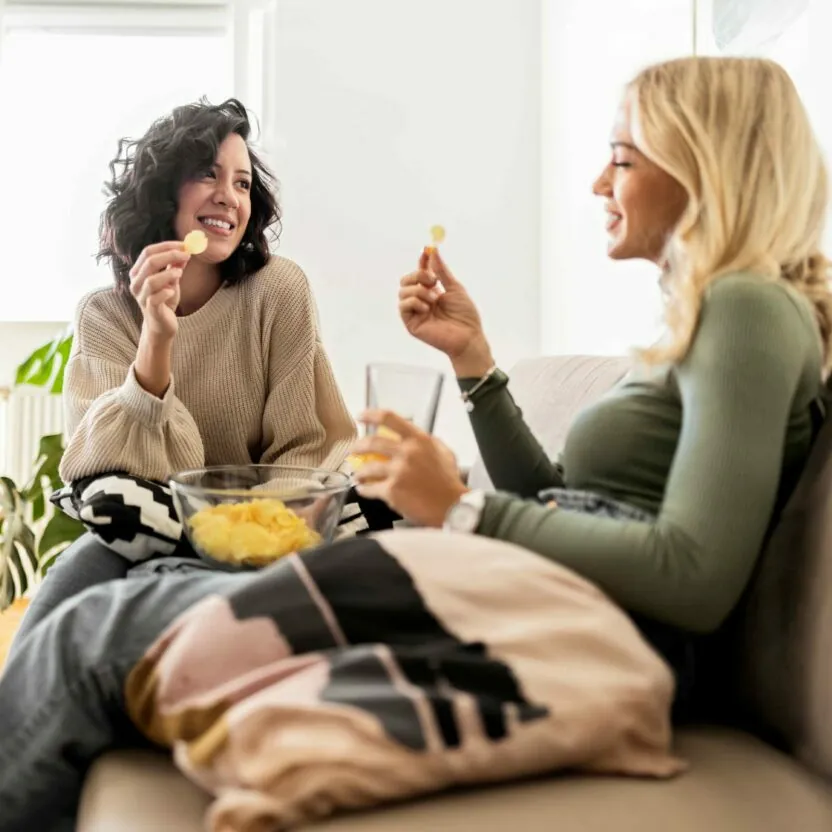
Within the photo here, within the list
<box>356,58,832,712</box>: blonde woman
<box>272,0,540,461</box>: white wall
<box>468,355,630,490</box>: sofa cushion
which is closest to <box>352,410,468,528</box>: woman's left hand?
<box>356,58,832,712</box>: blonde woman

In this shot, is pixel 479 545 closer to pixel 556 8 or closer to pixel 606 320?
pixel 606 320

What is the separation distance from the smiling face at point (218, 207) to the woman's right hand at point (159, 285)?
0.31 meters

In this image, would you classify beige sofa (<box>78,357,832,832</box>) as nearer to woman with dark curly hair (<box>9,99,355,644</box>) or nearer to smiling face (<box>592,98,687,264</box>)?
smiling face (<box>592,98,687,264</box>)

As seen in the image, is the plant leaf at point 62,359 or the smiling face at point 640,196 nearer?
the smiling face at point 640,196

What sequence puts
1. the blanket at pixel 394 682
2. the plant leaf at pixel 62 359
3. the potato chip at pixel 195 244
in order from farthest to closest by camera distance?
1. the plant leaf at pixel 62 359
2. the potato chip at pixel 195 244
3. the blanket at pixel 394 682

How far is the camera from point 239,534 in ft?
3.60

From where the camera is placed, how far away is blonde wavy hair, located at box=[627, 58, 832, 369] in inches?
35.6

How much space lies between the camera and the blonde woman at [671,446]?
79 cm

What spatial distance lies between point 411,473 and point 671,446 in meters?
0.26

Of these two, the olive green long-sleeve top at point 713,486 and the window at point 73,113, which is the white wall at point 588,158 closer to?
the window at point 73,113

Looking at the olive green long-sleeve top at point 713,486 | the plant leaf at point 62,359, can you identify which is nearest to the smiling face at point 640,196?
the olive green long-sleeve top at point 713,486

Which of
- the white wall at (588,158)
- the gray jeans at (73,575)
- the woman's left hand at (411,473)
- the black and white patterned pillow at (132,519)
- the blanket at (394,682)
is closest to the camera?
the blanket at (394,682)

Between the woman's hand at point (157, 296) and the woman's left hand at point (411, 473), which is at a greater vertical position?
the woman's hand at point (157, 296)

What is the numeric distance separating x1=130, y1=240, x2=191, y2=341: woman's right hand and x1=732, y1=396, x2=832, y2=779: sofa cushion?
3.01ft
